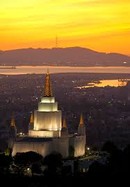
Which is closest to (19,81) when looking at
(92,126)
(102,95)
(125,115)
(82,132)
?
(102,95)

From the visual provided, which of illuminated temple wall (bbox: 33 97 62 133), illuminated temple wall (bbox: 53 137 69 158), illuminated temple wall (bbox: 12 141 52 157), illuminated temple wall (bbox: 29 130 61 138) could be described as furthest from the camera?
illuminated temple wall (bbox: 33 97 62 133)

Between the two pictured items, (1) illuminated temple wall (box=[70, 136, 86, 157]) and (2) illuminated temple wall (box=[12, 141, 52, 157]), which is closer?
(2) illuminated temple wall (box=[12, 141, 52, 157])

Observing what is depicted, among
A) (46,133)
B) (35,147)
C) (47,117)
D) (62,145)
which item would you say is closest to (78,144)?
(62,145)

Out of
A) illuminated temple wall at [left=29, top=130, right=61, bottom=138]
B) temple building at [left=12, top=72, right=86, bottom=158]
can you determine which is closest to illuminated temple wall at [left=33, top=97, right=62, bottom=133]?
temple building at [left=12, top=72, right=86, bottom=158]

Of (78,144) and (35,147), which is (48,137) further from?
(78,144)

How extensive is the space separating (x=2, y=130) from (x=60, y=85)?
99900mm

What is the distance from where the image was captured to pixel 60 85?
171 m

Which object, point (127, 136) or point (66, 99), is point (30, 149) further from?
point (66, 99)

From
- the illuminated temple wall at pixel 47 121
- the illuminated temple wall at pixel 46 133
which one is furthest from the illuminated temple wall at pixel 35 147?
the illuminated temple wall at pixel 47 121

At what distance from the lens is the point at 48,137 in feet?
133

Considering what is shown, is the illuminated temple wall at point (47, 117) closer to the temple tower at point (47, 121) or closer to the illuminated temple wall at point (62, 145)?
the temple tower at point (47, 121)

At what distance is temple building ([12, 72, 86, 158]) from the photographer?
131ft

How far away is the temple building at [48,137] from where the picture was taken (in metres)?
40.0

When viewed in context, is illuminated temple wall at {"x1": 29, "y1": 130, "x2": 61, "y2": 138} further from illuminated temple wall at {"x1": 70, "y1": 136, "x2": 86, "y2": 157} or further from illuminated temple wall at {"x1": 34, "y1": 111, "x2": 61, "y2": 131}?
illuminated temple wall at {"x1": 70, "y1": 136, "x2": 86, "y2": 157}
